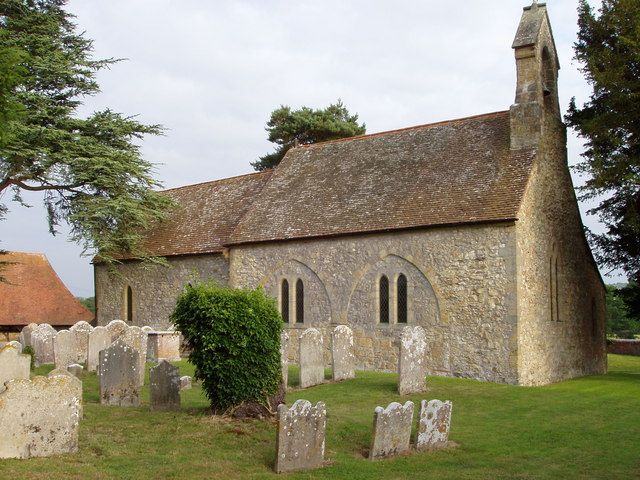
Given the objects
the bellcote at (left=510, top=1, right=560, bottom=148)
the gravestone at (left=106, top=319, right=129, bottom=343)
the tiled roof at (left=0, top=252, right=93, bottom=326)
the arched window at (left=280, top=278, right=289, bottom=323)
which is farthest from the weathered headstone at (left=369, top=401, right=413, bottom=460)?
the tiled roof at (left=0, top=252, right=93, bottom=326)

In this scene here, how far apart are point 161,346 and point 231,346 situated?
35.1 feet

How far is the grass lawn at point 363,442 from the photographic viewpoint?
Result: 10391mm

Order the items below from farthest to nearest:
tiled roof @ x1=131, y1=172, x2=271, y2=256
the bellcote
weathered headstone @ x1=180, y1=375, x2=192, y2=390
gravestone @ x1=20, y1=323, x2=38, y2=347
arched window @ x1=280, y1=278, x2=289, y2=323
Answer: tiled roof @ x1=131, y1=172, x2=271, y2=256, arched window @ x1=280, y1=278, x2=289, y2=323, gravestone @ x1=20, y1=323, x2=38, y2=347, the bellcote, weathered headstone @ x1=180, y1=375, x2=192, y2=390

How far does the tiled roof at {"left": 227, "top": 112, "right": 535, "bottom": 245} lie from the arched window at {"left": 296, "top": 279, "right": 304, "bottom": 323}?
1.73 metres

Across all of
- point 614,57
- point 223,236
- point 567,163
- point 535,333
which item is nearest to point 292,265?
point 223,236

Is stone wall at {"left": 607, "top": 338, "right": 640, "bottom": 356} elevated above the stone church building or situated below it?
below

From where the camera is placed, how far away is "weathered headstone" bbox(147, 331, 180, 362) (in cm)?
2338

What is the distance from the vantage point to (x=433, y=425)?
1212 centimetres

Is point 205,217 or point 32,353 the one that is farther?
point 205,217

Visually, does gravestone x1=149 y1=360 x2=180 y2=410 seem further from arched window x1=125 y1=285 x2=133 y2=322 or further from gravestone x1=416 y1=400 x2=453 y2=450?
arched window x1=125 y1=285 x2=133 y2=322

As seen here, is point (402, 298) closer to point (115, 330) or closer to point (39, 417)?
point (115, 330)

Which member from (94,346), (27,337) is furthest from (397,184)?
(27,337)

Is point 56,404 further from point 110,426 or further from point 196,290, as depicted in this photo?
point 196,290

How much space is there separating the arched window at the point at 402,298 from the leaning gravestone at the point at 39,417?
12916 mm
